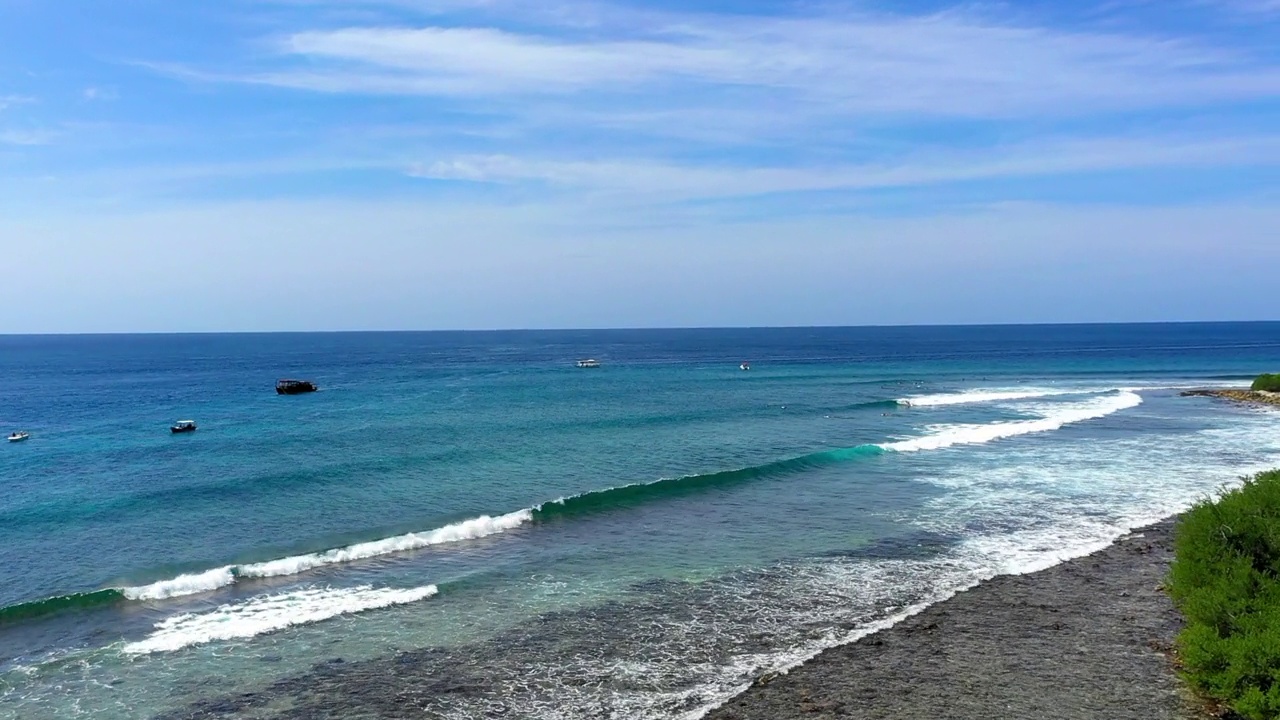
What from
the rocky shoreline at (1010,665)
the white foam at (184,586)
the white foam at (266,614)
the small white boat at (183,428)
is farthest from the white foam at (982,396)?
the white foam at (184,586)

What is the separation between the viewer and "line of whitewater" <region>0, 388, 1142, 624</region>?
20125 mm

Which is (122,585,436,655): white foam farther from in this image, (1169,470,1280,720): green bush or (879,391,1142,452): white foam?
(879,391,1142,452): white foam

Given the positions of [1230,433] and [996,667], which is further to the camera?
[1230,433]

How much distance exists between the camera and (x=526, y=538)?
24922 millimetres

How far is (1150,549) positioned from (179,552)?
25.6 m

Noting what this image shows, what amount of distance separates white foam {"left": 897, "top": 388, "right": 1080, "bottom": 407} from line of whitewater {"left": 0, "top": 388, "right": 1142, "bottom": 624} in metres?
11.8

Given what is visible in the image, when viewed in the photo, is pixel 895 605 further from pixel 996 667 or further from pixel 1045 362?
pixel 1045 362

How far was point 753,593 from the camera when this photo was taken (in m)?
19.0

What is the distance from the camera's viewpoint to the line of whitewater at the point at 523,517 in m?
20.1

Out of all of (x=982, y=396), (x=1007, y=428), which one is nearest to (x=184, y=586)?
(x=1007, y=428)

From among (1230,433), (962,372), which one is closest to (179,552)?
(1230,433)

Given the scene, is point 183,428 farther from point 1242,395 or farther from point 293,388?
point 1242,395

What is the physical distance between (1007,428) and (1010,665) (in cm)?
3377

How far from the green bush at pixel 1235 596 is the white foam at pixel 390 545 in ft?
58.2
